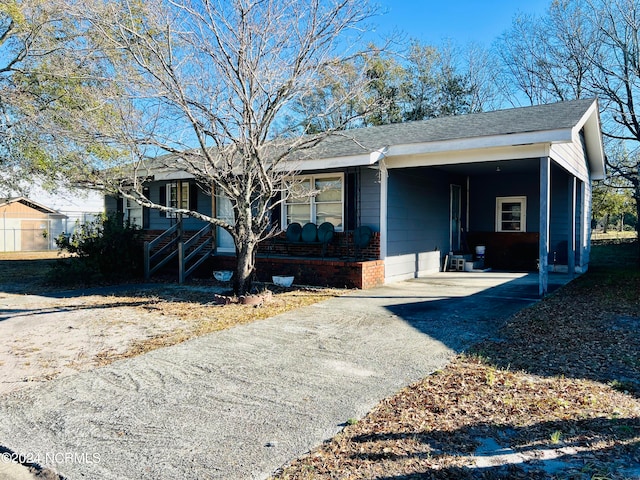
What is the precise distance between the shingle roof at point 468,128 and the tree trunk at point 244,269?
2587 mm

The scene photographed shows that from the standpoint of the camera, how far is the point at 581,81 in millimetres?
21312

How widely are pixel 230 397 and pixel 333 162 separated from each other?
682 cm

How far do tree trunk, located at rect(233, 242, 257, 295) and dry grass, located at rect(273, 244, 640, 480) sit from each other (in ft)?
13.6

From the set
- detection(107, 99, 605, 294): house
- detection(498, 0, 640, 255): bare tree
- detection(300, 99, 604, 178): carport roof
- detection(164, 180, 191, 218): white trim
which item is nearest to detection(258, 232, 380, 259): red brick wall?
detection(107, 99, 605, 294): house

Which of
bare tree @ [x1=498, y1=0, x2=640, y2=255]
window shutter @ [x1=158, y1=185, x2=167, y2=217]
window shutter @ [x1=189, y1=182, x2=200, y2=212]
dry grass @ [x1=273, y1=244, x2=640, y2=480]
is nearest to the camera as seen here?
dry grass @ [x1=273, y1=244, x2=640, y2=480]

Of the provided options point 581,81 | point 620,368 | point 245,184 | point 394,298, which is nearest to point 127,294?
point 245,184

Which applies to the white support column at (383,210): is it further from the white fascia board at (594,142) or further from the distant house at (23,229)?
the distant house at (23,229)

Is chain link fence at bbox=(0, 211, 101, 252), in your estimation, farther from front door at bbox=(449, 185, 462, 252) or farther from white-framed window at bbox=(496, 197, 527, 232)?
white-framed window at bbox=(496, 197, 527, 232)

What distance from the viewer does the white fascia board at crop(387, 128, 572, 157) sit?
7.77 m

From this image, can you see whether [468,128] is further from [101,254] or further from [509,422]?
[101,254]

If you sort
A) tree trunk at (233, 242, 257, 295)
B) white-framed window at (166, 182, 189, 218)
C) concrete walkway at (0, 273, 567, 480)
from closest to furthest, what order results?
concrete walkway at (0, 273, 567, 480) → tree trunk at (233, 242, 257, 295) → white-framed window at (166, 182, 189, 218)

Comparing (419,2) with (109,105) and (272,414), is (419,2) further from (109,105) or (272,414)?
(272,414)

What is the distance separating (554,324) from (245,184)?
4.94m

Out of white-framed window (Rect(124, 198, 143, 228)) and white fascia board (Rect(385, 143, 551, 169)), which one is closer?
white fascia board (Rect(385, 143, 551, 169))
